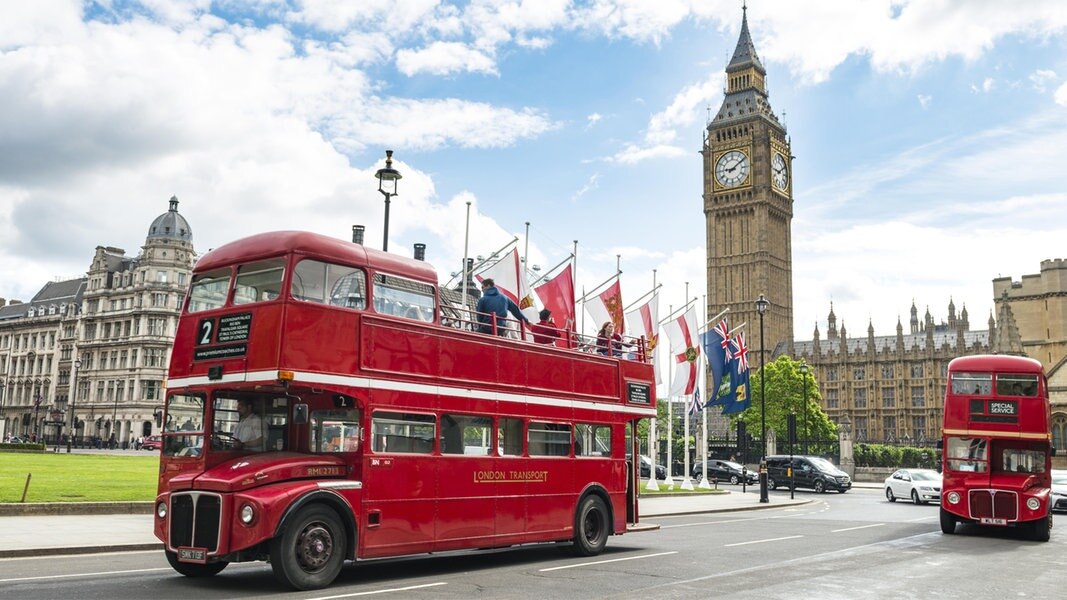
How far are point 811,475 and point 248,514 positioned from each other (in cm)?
3996

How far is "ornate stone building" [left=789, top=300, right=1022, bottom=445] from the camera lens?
113m

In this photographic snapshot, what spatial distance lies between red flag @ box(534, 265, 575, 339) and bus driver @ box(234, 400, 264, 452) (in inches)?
802

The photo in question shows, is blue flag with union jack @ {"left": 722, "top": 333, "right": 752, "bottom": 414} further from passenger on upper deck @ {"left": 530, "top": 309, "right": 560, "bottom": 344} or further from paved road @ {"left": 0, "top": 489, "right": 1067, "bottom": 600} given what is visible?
passenger on upper deck @ {"left": 530, "top": 309, "right": 560, "bottom": 344}

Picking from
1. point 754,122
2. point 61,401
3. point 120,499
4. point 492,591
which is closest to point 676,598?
point 492,591

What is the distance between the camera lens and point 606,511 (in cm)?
1662

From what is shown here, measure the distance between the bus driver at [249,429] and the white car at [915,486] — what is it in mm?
32881

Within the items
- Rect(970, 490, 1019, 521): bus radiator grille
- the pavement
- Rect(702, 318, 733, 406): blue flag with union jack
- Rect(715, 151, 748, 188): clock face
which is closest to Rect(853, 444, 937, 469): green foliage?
Rect(702, 318, 733, 406): blue flag with union jack

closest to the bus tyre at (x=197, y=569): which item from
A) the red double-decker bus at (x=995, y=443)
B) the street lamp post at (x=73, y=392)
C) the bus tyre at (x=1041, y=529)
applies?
the red double-decker bus at (x=995, y=443)

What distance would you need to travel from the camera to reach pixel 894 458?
2530 inches

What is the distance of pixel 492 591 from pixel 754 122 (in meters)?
121

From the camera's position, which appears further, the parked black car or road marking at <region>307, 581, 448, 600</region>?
the parked black car

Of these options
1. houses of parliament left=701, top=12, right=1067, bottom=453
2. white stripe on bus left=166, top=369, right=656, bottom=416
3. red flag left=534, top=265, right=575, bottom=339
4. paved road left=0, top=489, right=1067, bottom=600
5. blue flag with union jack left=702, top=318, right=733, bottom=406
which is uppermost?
houses of parliament left=701, top=12, right=1067, bottom=453

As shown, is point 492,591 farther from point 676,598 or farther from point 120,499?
point 120,499

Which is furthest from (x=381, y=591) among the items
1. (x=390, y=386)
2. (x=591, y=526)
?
(x=591, y=526)
